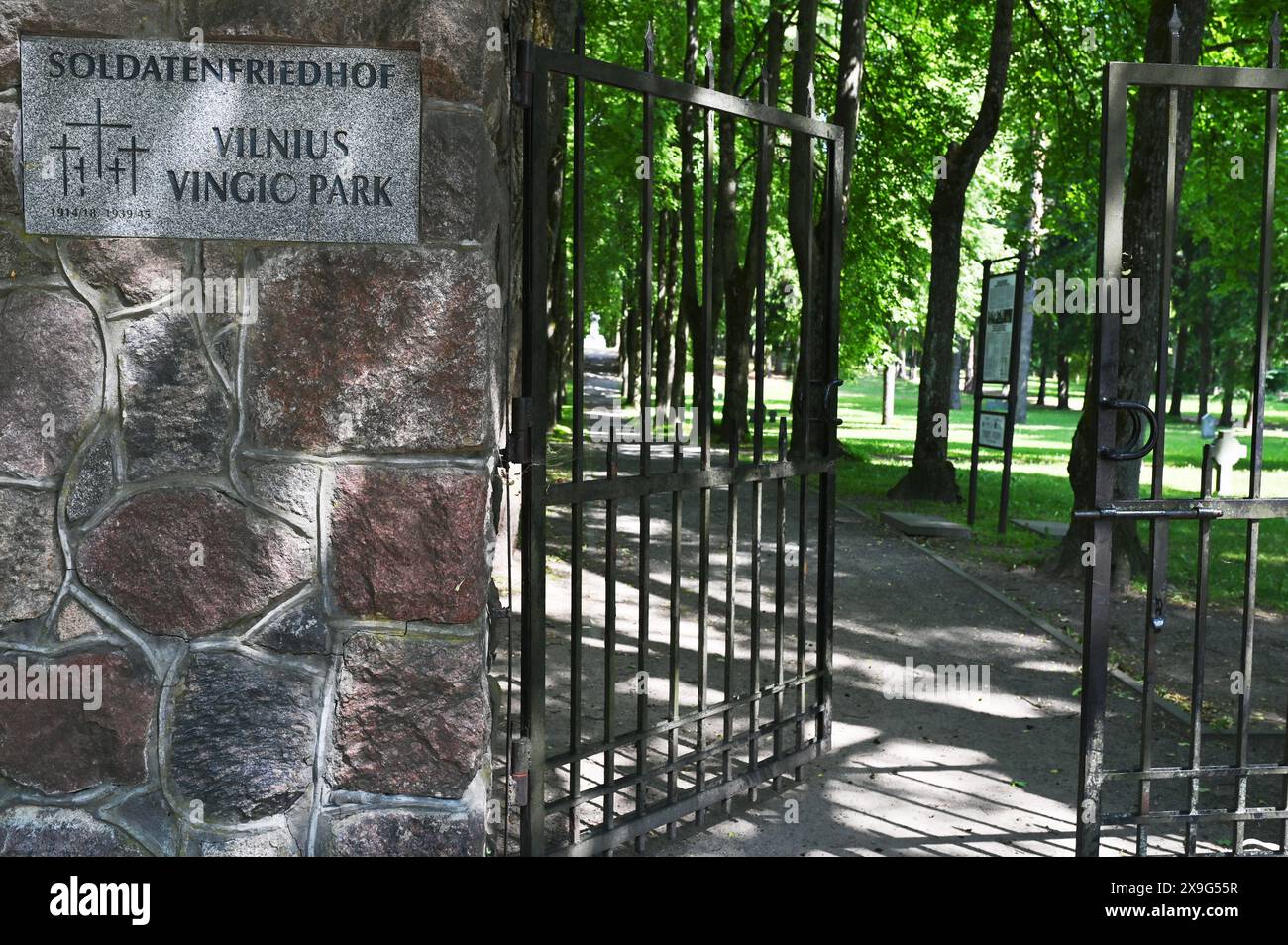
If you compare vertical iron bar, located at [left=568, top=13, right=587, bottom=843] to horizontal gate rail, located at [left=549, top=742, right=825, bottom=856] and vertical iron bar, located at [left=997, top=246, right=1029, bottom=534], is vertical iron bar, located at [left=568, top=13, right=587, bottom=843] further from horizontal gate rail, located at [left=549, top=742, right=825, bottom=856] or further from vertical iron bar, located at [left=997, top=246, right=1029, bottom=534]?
vertical iron bar, located at [left=997, top=246, right=1029, bottom=534]

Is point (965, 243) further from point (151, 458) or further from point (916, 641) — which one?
point (151, 458)

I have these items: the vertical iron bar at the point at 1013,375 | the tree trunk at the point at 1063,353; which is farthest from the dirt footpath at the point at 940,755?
the tree trunk at the point at 1063,353

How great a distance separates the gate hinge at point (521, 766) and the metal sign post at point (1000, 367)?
930cm

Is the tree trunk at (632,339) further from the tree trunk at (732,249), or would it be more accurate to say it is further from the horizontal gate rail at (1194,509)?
the horizontal gate rail at (1194,509)

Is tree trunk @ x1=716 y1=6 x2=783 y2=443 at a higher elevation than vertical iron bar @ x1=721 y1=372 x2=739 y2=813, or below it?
higher

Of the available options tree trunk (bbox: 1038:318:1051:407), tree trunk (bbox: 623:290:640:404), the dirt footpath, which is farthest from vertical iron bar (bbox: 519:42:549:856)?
tree trunk (bbox: 1038:318:1051:407)

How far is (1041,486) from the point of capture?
18.6 metres

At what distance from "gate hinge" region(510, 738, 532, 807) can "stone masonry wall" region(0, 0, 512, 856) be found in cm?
59

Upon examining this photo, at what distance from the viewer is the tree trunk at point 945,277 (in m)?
14.1

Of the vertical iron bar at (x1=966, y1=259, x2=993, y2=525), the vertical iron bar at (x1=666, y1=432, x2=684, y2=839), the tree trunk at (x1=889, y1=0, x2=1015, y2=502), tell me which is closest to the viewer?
the vertical iron bar at (x1=666, y1=432, x2=684, y2=839)

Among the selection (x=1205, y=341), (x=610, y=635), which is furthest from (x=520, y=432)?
(x=1205, y=341)

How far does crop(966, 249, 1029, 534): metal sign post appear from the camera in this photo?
12.8m

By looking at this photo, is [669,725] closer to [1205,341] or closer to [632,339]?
[632,339]

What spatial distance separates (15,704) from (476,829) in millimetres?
1285
